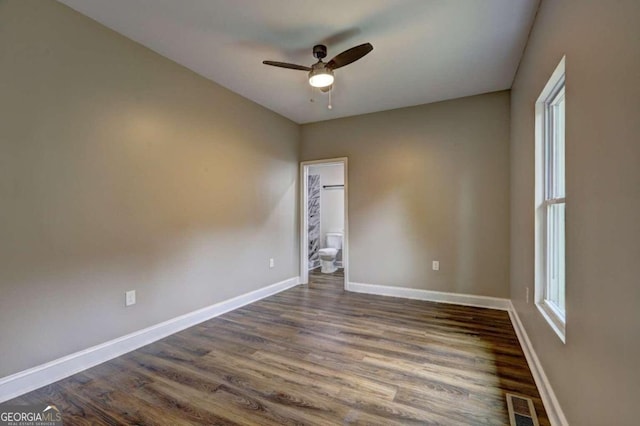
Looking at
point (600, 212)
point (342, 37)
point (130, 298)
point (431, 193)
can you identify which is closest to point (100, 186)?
point (130, 298)

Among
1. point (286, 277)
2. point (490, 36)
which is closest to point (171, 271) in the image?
point (286, 277)

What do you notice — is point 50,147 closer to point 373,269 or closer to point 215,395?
point 215,395

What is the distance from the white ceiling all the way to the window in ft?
2.49

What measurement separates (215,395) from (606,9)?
274 cm

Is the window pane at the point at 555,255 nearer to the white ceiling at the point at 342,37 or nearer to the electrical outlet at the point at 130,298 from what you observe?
the white ceiling at the point at 342,37

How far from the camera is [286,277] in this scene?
4598mm

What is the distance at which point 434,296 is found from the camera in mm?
3885

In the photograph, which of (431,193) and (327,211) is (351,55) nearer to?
(431,193)

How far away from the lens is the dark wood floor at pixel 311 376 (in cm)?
172

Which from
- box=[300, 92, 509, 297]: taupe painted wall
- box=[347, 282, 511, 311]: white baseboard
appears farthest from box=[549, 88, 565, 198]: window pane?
box=[347, 282, 511, 311]: white baseboard

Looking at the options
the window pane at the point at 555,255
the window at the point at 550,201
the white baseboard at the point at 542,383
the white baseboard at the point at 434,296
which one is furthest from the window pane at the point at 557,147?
the white baseboard at the point at 434,296

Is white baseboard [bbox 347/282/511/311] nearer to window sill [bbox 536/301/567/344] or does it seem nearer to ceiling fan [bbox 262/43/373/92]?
window sill [bbox 536/301/567/344]

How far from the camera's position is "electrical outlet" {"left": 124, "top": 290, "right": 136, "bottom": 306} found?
250cm

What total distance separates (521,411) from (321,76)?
2716 millimetres
